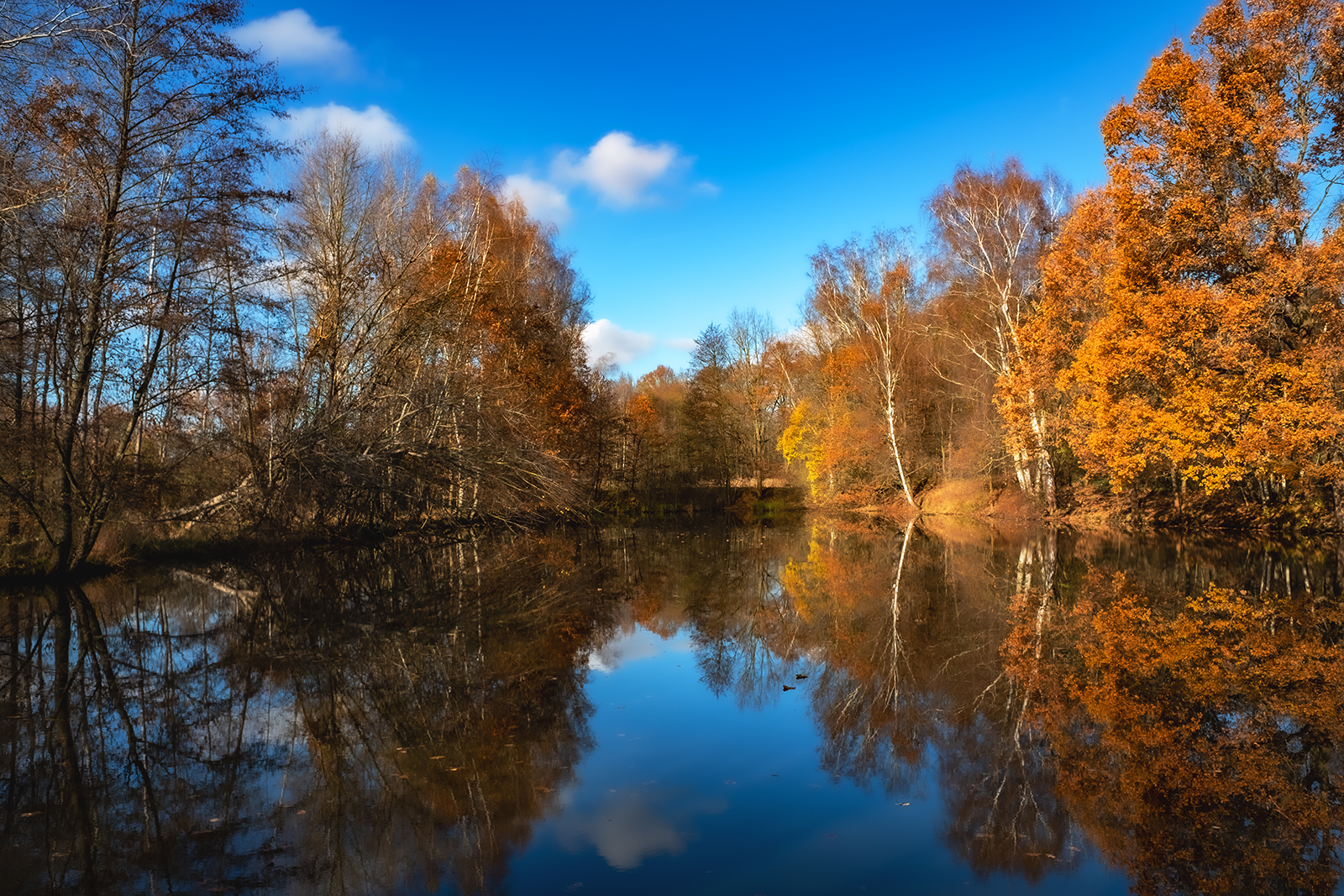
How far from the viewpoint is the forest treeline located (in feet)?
43.3

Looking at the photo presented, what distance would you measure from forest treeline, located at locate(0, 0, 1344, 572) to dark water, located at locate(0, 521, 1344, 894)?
17.2 feet

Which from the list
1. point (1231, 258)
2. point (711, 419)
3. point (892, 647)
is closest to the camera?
point (892, 647)

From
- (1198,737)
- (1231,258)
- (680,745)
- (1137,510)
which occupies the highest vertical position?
(1231,258)

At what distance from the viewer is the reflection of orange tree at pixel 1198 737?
12.9 feet

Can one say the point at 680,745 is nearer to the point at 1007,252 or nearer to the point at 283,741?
the point at 283,741

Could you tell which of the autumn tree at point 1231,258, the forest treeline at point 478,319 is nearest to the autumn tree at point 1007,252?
the forest treeline at point 478,319

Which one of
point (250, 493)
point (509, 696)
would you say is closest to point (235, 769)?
point (509, 696)

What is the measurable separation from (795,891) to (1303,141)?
20.1 meters

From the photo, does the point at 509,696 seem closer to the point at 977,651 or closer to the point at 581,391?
the point at 977,651

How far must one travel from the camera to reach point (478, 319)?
25219mm

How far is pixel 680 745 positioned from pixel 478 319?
70.2ft

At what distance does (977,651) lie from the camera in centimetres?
812

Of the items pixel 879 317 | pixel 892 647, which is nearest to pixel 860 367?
pixel 879 317

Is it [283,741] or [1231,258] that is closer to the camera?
[283,741]
